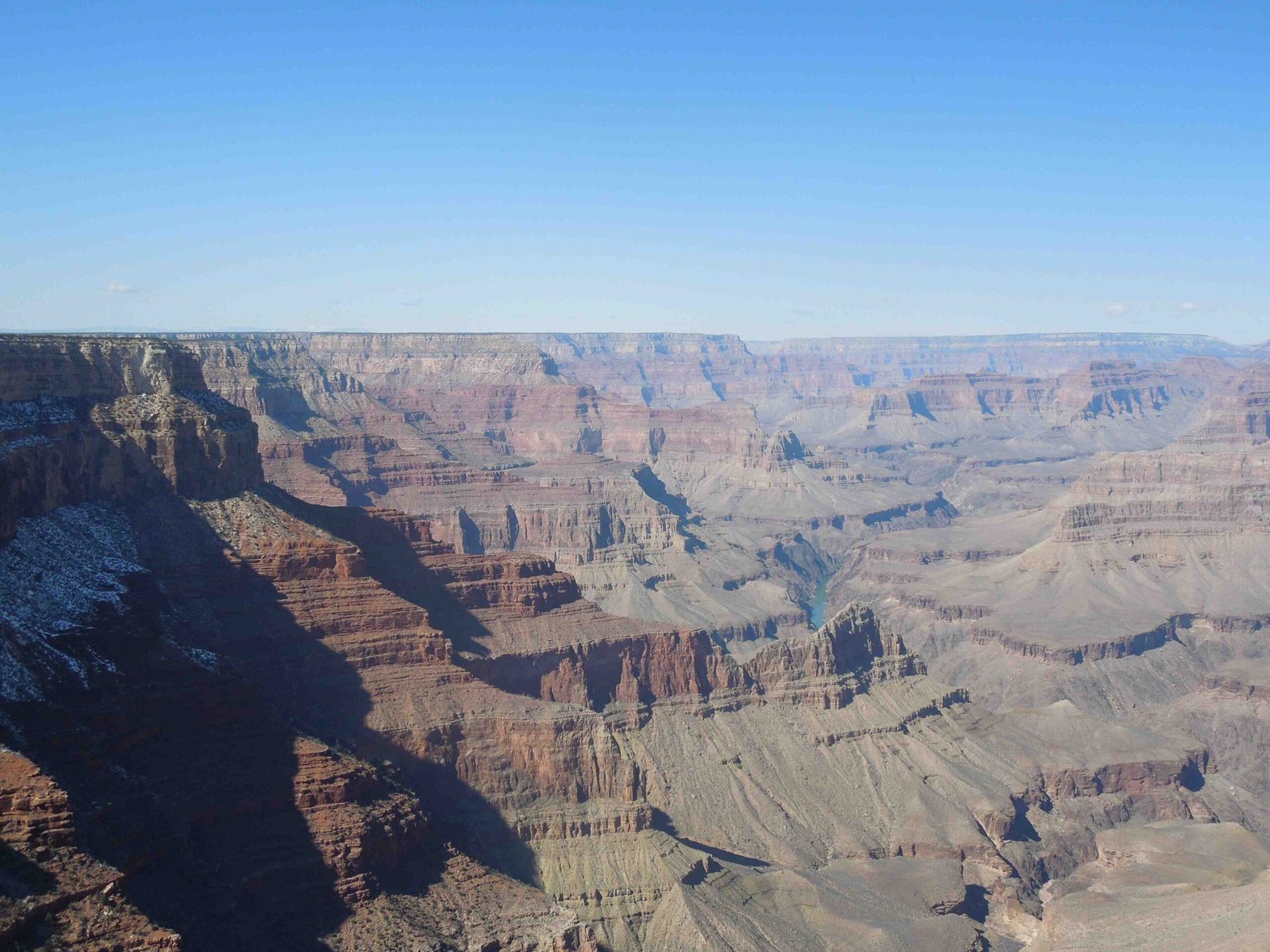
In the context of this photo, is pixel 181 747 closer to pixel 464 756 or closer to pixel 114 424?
pixel 464 756

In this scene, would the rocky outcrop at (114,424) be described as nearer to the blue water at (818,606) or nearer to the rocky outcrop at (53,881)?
the rocky outcrop at (53,881)

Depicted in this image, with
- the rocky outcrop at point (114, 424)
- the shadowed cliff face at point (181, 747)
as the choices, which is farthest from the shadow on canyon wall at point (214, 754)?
the rocky outcrop at point (114, 424)

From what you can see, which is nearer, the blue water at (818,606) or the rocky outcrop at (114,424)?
the rocky outcrop at (114,424)

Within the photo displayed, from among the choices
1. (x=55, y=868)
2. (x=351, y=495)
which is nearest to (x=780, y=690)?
(x=55, y=868)

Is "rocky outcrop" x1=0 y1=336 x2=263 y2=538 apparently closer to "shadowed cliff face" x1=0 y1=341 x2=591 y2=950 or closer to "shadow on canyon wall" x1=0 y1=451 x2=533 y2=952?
"shadowed cliff face" x1=0 y1=341 x2=591 y2=950

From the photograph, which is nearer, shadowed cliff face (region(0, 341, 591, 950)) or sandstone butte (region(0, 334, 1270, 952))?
shadowed cliff face (region(0, 341, 591, 950))

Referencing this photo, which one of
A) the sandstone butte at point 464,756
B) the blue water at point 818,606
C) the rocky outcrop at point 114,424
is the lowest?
the blue water at point 818,606

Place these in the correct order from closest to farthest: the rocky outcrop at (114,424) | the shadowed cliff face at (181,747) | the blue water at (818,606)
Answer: the shadowed cliff face at (181,747)
the rocky outcrop at (114,424)
the blue water at (818,606)

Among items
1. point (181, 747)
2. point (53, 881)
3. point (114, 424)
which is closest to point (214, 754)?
point (181, 747)

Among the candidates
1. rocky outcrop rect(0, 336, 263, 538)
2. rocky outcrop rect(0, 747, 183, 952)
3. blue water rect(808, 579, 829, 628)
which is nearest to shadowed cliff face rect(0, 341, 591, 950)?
rocky outcrop rect(0, 747, 183, 952)
